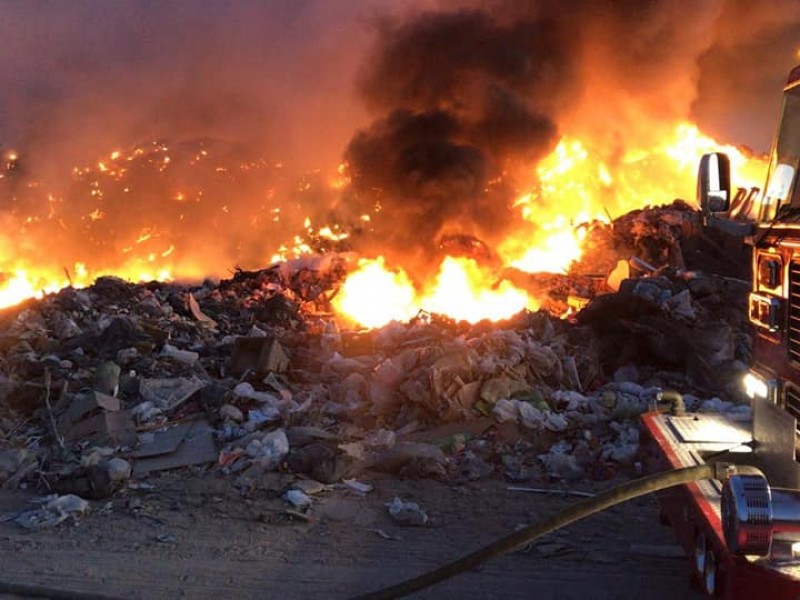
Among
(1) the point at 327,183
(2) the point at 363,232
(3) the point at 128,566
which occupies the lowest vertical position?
(3) the point at 128,566

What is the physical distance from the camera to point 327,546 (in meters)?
4.71

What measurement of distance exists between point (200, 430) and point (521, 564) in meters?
4.22

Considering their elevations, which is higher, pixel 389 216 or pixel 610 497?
pixel 389 216

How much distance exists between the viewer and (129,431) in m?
7.07

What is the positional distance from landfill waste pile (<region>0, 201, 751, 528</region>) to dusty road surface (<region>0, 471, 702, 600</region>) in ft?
0.75

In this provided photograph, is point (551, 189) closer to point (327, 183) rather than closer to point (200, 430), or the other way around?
point (327, 183)

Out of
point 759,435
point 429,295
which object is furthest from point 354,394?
point 429,295

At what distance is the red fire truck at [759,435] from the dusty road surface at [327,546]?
2.05 feet

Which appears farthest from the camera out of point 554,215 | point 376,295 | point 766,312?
point 554,215

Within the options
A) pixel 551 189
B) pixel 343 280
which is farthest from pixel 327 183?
pixel 343 280

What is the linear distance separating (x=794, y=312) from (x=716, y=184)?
0.90 metres

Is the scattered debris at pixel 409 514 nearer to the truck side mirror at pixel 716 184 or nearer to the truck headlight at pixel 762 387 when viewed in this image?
the truck headlight at pixel 762 387

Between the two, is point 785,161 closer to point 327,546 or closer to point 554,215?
point 327,546

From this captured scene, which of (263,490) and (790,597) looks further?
(263,490)
